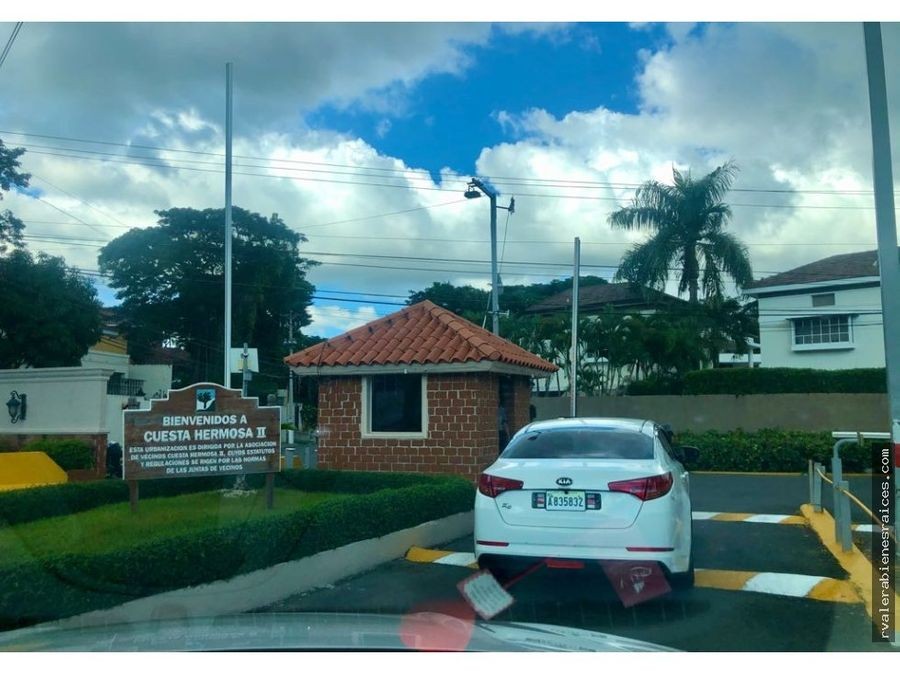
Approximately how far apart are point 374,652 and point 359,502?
5.78m

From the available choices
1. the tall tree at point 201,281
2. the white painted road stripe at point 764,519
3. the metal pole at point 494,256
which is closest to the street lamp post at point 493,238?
the metal pole at point 494,256

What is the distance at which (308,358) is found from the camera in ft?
47.4

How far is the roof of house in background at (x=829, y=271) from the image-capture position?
106 ft

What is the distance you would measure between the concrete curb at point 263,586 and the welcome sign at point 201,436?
7.46ft

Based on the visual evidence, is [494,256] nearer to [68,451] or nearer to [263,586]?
[68,451]

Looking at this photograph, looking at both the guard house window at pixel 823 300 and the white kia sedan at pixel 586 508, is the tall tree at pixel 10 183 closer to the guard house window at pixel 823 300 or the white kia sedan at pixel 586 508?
the white kia sedan at pixel 586 508

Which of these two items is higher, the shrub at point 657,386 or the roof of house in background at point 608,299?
the roof of house in background at point 608,299

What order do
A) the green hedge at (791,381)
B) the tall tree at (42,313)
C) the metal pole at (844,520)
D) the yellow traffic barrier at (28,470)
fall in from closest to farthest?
1. the metal pole at (844,520)
2. the yellow traffic barrier at (28,470)
3. the tall tree at (42,313)
4. the green hedge at (791,381)

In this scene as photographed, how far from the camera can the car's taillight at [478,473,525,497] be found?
732 cm

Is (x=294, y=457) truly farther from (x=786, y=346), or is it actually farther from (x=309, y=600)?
(x=786, y=346)

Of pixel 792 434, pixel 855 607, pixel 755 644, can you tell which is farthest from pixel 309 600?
pixel 792 434

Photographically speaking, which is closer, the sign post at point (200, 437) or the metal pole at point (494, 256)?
the sign post at point (200, 437)

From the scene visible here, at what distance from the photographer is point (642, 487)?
695 cm

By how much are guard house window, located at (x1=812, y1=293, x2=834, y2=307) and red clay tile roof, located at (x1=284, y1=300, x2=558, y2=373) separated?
68.3 feet
